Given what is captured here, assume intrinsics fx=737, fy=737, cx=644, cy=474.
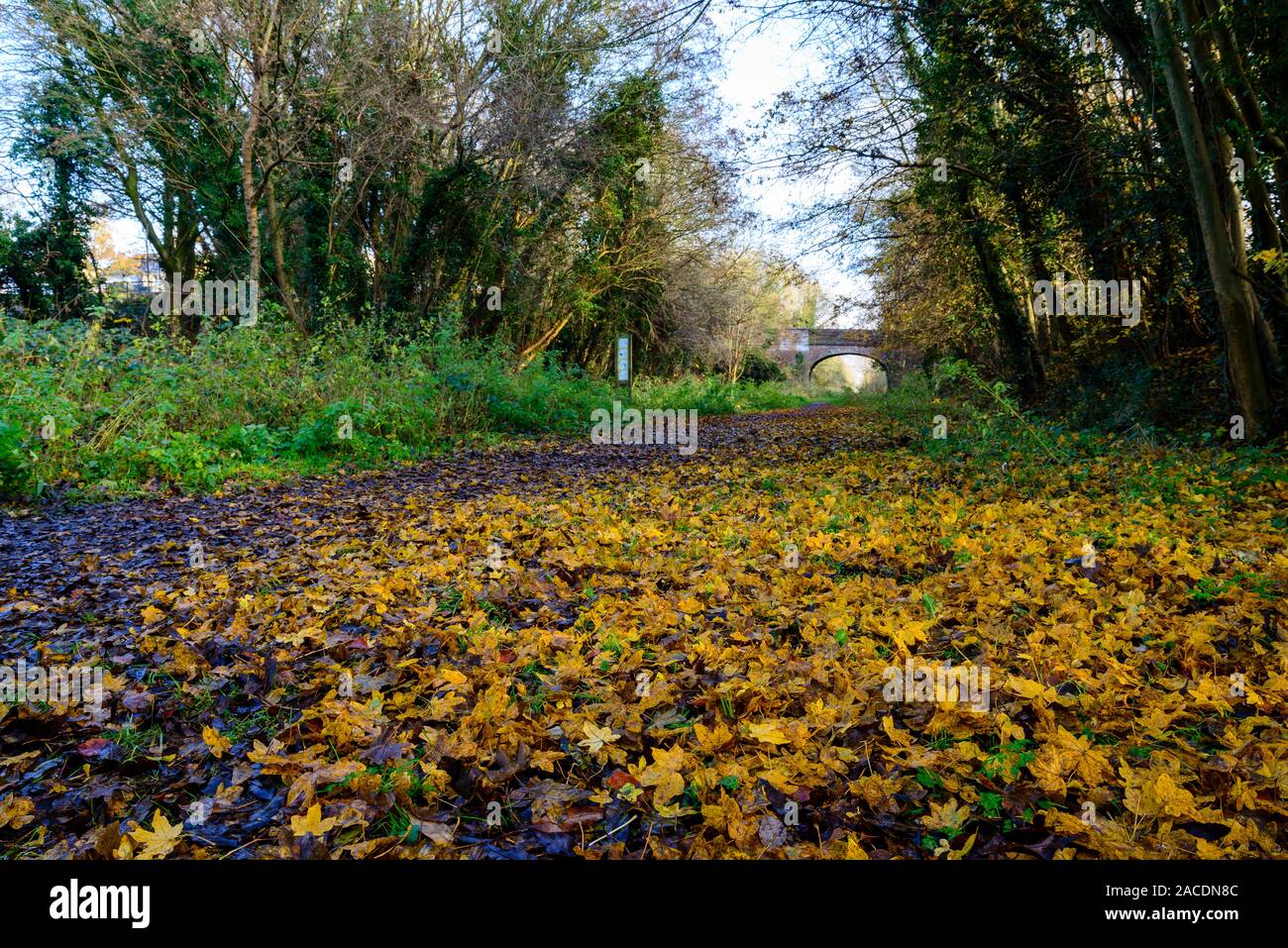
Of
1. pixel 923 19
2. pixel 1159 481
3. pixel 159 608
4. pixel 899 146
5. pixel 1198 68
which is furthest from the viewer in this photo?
pixel 899 146

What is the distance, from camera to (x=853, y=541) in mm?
4336

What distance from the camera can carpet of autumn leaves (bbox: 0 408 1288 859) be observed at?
1.85 m

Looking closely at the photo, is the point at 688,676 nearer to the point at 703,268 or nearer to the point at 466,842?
the point at 466,842

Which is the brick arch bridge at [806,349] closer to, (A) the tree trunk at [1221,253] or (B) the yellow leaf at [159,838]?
(A) the tree trunk at [1221,253]

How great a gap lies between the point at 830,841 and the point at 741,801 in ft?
0.79

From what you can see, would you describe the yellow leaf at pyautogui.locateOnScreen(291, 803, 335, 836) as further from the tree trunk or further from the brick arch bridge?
the brick arch bridge

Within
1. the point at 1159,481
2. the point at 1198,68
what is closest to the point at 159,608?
the point at 1159,481

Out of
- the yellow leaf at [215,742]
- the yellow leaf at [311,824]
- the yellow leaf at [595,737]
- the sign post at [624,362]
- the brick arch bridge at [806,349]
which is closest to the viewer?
the yellow leaf at [311,824]

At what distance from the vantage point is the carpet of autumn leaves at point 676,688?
6.08 ft

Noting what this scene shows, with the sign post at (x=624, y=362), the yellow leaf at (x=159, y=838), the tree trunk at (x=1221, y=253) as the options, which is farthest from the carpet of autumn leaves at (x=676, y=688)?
the sign post at (x=624, y=362)

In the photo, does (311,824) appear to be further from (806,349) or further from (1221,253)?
(806,349)

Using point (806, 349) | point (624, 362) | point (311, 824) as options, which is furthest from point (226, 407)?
point (806, 349)
